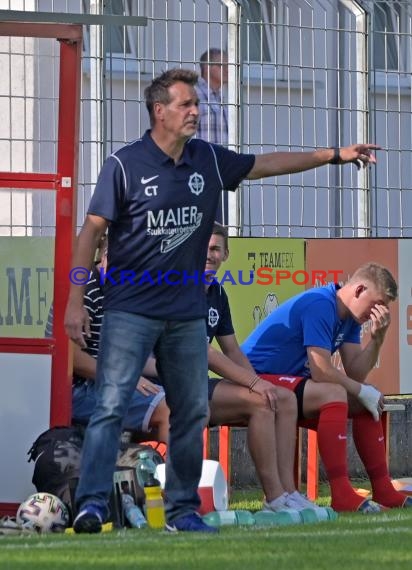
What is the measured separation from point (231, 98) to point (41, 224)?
3079mm

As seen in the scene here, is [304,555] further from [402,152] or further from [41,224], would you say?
[402,152]

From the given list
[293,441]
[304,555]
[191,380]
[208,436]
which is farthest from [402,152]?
[304,555]

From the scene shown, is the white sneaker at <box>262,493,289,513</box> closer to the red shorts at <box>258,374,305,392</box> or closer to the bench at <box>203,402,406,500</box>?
the red shorts at <box>258,374,305,392</box>

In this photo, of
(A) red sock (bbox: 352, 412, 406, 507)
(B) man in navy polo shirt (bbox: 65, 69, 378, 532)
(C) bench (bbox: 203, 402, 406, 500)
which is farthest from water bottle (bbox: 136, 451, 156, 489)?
(C) bench (bbox: 203, 402, 406, 500)

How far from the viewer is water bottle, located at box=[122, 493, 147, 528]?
26.2 ft

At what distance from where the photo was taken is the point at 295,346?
9.66 meters

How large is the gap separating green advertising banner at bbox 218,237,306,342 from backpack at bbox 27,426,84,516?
2.89m

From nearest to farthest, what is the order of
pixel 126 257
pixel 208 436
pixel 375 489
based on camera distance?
1. pixel 126 257
2. pixel 375 489
3. pixel 208 436

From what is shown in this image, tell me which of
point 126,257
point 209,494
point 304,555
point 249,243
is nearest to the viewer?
point 304,555

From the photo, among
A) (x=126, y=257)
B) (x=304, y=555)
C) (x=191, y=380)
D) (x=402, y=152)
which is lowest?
(x=304, y=555)

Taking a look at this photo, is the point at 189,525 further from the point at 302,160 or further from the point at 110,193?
the point at 302,160

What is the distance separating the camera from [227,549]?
259 inches

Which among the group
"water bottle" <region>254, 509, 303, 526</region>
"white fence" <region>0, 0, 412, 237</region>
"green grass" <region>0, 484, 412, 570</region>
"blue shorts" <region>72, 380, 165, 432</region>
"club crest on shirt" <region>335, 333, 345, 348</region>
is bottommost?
"water bottle" <region>254, 509, 303, 526</region>

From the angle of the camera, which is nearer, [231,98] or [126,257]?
[126,257]
